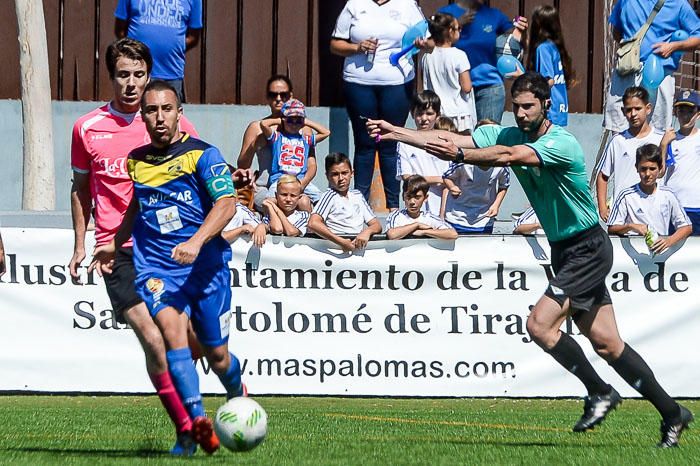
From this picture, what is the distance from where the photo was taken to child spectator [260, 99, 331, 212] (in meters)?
13.2

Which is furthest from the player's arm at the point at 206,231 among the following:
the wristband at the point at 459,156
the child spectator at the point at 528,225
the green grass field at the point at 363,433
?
the child spectator at the point at 528,225

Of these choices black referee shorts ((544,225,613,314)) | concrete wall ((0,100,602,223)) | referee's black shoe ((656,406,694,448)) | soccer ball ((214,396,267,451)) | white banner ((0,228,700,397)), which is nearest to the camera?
soccer ball ((214,396,267,451))

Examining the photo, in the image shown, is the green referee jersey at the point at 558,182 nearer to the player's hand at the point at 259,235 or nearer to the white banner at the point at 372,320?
the white banner at the point at 372,320

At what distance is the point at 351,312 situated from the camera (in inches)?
476

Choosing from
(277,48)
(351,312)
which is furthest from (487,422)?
(277,48)

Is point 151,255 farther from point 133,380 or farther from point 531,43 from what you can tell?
point 531,43

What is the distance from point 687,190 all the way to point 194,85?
6.31 m

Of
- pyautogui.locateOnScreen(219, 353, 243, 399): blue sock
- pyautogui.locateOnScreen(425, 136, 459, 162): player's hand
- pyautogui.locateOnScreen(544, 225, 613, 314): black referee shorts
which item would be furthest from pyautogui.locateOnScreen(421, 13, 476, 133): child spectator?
pyautogui.locateOnScreen(219, 353, 243, 399): blue sock

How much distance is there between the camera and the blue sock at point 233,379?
8031 mm

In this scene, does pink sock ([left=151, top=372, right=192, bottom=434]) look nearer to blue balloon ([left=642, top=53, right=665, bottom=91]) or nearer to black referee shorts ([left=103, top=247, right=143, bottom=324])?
black referee shorts ([left=103, top=247, right=143, bottom=324])

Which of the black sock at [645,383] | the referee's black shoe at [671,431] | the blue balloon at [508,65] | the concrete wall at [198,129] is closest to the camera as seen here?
the referee's black shoe at [671,431]

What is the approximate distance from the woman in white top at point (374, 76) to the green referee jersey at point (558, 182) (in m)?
4.52

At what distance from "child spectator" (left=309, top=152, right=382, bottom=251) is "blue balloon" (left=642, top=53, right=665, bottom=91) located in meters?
3.03

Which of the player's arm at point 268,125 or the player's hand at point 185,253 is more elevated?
the player's arm at point 268,125
